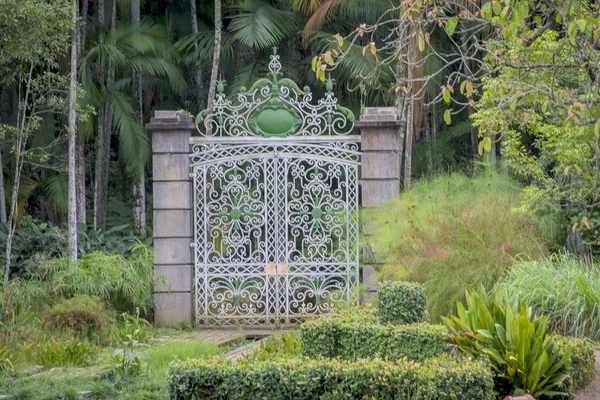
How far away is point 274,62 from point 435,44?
821 centimetres

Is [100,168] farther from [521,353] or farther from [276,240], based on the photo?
[521,353]

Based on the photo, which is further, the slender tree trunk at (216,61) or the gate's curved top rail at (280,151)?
the slender tree trunk at (216,61)

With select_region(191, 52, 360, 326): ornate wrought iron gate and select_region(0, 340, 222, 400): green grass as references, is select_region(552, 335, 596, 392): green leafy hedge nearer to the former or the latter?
select_region(0, 340, 222, 400): green grass

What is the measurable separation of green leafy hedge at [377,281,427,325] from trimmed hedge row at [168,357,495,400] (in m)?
0.63

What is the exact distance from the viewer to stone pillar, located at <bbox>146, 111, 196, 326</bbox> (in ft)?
33.5

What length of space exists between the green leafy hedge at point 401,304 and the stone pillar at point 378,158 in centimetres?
383

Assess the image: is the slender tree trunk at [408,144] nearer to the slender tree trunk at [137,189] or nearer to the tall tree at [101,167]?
the slender tree trunk at [137,189]

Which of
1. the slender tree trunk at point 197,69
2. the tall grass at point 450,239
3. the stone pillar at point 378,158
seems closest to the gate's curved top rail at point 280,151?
the stone pillar at point 378,158

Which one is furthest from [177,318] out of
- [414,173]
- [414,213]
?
[414,173]

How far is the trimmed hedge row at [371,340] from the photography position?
575 cm

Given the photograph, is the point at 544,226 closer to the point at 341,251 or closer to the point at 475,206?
the point at 475,206

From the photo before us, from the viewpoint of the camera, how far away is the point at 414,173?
57.4 ft

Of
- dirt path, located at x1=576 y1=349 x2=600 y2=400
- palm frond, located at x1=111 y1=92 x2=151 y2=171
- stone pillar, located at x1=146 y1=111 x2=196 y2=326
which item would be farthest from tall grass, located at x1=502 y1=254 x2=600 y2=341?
palm frond, located at x1=111 y1=92 x2=151 y2=171

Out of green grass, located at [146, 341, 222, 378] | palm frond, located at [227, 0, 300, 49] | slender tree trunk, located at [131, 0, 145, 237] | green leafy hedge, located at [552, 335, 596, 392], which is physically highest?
palm frond, located at [227, 0, 300, 49]
